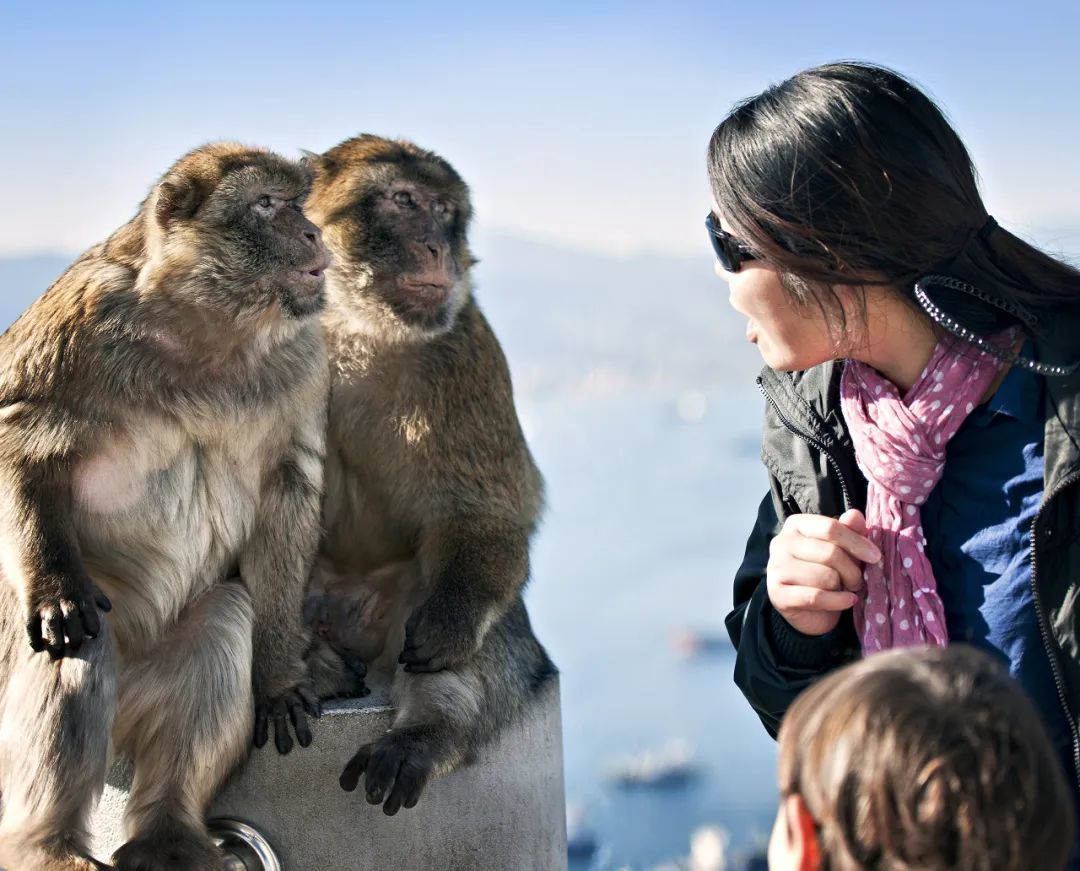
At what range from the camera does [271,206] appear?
109 inches

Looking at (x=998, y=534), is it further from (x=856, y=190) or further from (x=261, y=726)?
(x=261, y=726)

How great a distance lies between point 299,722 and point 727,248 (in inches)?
53.6

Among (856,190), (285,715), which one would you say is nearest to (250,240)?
(285,715)

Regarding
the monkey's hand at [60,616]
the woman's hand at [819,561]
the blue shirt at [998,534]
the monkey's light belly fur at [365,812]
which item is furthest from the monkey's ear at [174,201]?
the blue shirt at [998,534]

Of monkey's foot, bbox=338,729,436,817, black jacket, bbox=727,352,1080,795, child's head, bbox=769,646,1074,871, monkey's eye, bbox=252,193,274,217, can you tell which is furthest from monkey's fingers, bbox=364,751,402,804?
child's head, bbox=769,646,1074,871

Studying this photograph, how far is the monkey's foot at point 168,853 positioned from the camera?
8.16 ft

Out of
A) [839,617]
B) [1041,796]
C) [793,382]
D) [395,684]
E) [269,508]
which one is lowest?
[395,684]

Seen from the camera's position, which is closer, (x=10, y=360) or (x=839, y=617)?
(x=839, y=617)

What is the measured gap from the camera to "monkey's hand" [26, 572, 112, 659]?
2418mm

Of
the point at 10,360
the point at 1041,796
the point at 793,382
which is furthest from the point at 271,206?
the point at 1041,796

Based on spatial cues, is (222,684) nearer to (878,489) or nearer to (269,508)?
(269,508)

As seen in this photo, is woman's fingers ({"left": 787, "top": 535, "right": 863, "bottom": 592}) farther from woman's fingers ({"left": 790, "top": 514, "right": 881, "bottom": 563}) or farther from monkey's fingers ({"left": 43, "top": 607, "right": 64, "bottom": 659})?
monkey's fingers ({"left": 43, "top": 607, "right": 64, "bottom": 659})

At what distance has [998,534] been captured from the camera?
1.88m

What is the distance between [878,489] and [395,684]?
134 centimetres
